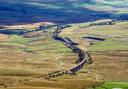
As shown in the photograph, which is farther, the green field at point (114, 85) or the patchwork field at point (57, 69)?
the patchwork field at point (57, 69)

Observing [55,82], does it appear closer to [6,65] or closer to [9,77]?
[9,77]

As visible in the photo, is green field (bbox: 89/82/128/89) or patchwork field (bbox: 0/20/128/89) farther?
patchwork field (bbox: 0/20/128/89)

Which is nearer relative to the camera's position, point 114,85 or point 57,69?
point 114,85

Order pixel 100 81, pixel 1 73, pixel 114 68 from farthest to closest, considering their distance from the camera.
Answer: pixel 114 68, pixel 1 73, pixel 100 81

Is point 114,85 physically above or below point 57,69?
below

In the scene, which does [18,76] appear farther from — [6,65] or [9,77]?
[6,65]

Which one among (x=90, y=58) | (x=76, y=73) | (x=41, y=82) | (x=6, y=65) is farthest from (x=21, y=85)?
(x=90, y=58)

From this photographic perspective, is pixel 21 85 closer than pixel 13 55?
Yes

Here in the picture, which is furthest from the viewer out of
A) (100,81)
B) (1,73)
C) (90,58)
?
(90,58)

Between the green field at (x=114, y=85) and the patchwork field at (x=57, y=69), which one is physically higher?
the patchwork field at (x=57, y=69)

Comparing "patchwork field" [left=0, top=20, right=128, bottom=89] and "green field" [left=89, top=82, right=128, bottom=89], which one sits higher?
"patchwork field" [left=0, top=20, right=128, bottom=89]
